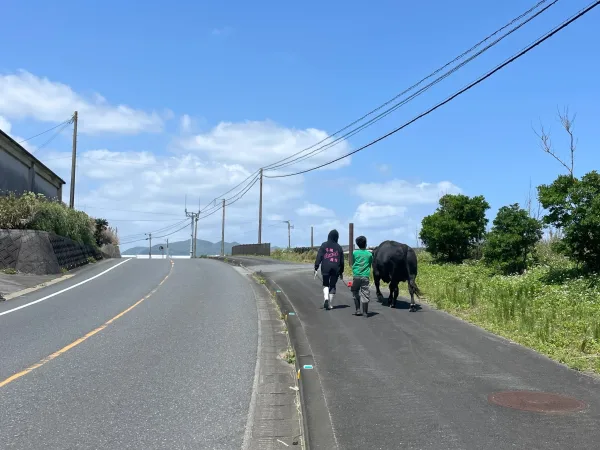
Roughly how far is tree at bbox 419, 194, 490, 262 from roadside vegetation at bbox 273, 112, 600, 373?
2.0 inches

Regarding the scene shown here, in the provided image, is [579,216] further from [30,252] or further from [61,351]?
[30,252]

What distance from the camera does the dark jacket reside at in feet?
47.1

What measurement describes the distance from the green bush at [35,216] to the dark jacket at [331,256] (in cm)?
1785

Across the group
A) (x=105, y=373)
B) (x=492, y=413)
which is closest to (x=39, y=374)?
(x=105, y=373)

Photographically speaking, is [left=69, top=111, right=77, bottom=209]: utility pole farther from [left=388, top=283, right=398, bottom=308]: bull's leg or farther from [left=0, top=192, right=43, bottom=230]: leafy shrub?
[left=388, top=283, right=398, bottom=308]: bull's leg

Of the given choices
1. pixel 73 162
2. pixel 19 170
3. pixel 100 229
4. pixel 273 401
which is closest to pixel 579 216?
pixel 273 401

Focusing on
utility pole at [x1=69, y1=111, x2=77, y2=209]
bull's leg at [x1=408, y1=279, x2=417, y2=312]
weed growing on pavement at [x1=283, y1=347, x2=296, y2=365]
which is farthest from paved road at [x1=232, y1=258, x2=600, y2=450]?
utility pole at [x1=69, y1=111, x2=77, y2=209]

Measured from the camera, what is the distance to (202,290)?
2006 centimetres

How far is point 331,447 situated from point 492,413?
1844 mm

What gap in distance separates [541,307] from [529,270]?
870 cm

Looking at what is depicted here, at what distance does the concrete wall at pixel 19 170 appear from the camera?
3011 cm

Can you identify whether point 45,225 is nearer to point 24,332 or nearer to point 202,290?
point 202,290

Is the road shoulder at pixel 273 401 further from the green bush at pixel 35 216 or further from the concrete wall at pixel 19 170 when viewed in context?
the concrete wall at pixel 19 170

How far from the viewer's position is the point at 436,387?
678 cm
